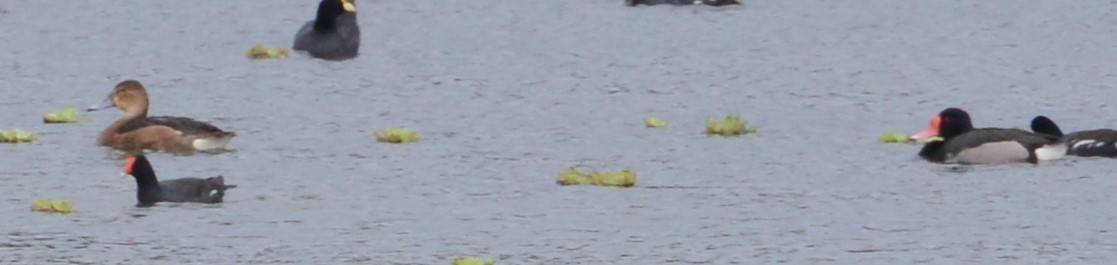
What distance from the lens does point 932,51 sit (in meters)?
38.8

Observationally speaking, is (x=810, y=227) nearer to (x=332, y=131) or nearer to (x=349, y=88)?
(x=332, y=131)

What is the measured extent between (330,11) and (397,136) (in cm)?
1234

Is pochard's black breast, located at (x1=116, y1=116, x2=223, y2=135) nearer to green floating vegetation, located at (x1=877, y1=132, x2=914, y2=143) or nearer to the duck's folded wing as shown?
green floating vegetation, located at (x1=877, y1=132, x2=914, y2=143)

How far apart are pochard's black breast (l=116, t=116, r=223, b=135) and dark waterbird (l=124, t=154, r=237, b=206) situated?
163 inches

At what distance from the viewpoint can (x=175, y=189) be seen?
2195 cm

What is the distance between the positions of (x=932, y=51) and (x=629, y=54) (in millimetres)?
4122

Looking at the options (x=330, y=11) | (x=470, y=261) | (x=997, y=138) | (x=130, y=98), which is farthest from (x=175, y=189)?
(x=330, y=11)

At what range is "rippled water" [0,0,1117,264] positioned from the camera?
20078 millimetres

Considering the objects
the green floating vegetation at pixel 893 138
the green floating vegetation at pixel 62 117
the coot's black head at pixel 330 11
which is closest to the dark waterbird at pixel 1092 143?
the green floating vegetation at pixel 893 138

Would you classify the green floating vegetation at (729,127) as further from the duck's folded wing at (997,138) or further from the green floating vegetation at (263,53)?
the green floating vegetation at (263,53)

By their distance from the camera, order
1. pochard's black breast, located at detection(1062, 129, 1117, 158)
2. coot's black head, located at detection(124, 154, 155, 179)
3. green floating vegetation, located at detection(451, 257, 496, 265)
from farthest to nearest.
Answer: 1. pochard's black breast, located at detection(1062, 129, 1117, 158)
2. coot's black head, located at detection(124, 154, 155, 179)
3. green floating vegetation, located at detection(451, 257, 496, 265)

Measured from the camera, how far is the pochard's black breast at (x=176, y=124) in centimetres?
2621

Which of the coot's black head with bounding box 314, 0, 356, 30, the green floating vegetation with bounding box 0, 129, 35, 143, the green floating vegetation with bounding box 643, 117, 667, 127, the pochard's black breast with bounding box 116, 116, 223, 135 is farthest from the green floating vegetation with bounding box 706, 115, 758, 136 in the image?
the coot's black head with bounding box 314, 0, 356, 30

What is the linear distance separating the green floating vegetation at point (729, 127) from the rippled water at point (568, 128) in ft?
0.70
